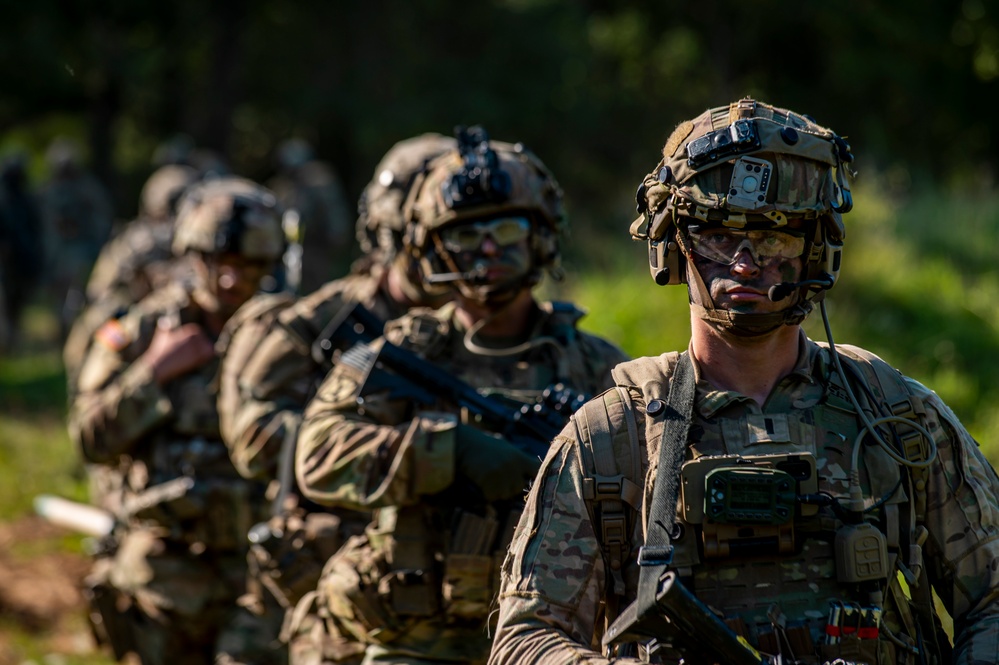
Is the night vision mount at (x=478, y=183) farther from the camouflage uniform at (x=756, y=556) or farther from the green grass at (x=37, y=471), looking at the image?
the green grass at (x=37, y=471)

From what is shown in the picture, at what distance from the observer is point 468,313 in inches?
231

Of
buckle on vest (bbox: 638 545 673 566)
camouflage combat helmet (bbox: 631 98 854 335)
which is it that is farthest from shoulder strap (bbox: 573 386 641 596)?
camouflage combat helmet (bbox: 631 98 854 335)

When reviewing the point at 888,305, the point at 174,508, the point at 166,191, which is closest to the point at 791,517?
the point at 174,508

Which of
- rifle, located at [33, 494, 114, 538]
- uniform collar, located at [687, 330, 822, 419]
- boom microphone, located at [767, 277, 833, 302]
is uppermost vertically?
boom microphone, located at [767, 277, 833, 302]

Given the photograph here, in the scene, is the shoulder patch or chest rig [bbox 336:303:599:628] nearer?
chest rig [bbox 336:303:599:628]

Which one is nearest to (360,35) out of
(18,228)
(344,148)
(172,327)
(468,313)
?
(344,148)

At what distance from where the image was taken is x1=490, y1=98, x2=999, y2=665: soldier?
138 inches

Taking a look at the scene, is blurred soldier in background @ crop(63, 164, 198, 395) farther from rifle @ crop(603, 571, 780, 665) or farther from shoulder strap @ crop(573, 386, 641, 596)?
rifle @ crop(603, 571, 780, 665)

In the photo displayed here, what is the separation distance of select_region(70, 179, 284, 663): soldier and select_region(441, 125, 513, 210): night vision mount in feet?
7.99

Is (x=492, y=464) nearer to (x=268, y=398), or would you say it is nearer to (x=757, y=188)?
(x=757, y=188)

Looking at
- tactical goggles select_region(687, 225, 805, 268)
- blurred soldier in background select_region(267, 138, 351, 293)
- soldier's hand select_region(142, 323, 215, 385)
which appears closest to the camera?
tactical goggles select_region(687, 225, 805, 268)

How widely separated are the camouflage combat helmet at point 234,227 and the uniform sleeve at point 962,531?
507cm

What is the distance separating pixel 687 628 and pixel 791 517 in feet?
1.18

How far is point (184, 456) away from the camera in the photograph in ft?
27.3
